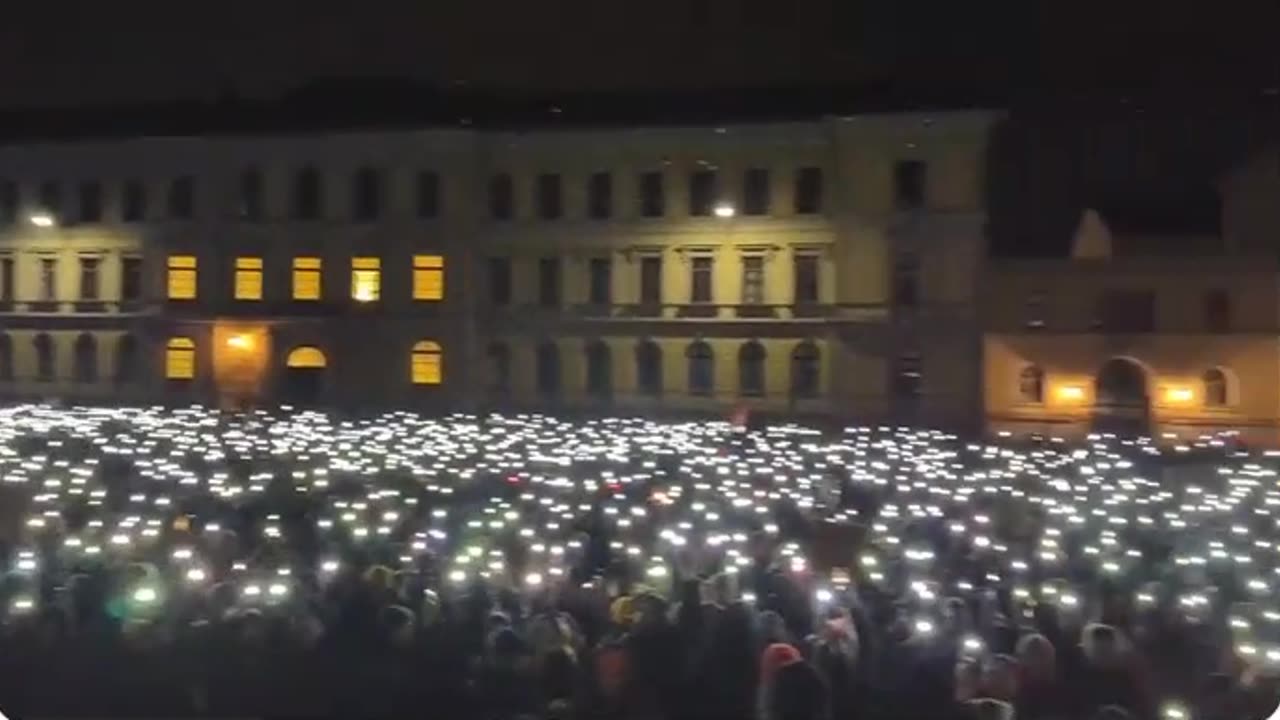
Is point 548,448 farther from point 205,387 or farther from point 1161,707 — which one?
point 1161,707

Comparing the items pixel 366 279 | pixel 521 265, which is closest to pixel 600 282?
pixel 521 265

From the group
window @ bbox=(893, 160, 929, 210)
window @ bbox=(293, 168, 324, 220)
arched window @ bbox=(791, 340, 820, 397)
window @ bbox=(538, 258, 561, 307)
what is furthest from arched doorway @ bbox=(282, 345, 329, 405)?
window @ bbox=(893, 160, 929, 210)

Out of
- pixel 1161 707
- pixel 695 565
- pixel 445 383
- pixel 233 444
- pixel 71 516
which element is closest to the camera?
pixel 1161 707

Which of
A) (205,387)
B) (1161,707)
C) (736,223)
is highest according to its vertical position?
(736,223)

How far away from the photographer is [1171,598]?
5637 mm

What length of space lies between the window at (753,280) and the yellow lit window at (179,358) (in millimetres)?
5415

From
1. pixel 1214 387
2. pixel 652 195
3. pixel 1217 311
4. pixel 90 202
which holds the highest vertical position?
pixel 652 195

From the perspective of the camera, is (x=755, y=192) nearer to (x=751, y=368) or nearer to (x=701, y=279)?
(x=701, y=279)

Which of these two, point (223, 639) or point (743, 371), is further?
point (743, 371)

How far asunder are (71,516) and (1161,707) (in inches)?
206

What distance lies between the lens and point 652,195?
15.6 metres

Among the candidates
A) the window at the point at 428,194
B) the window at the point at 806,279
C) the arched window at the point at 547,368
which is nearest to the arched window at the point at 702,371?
the window at the point at 806,279

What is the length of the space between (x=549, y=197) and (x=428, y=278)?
1.66 metres

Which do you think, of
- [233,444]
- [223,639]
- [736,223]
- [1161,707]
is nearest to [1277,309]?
[736,223]
